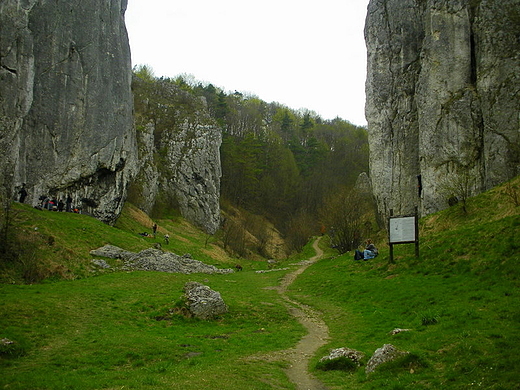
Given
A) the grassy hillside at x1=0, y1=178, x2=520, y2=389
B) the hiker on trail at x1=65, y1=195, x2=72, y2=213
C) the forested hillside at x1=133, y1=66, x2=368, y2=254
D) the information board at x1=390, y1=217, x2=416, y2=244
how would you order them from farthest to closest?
the forested hillside at x1=133, y1=66, x2=368, y2=254 → the hiker on trail at x1=65, y1=195, x2=72, y2=213 → the information board at x1=390, y1=217, x2=416, y2=244 → the grassy hillside at x1=0, y1=178, x2=520, y2=389

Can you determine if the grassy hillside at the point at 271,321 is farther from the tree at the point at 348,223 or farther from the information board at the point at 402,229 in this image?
the tree at the point at 348,223

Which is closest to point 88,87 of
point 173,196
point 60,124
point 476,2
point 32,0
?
point 60,124

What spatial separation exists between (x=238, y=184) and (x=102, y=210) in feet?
145

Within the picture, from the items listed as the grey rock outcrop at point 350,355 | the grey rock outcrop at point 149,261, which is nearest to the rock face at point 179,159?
the grey rock outcrop at point 149,261

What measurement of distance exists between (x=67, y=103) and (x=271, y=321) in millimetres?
37862

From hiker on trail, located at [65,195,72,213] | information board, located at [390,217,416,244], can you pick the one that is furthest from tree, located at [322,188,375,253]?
hiker on trail, located at [65,195,72,213]

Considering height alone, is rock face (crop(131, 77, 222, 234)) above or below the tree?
above

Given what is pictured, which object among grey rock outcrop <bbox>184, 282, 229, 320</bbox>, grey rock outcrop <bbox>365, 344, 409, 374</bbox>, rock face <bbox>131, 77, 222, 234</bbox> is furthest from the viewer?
rock face <bbox>131, 77, 222, 234</bbox>

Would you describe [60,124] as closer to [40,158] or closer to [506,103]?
[40,158]

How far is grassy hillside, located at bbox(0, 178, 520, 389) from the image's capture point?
31.4 ft

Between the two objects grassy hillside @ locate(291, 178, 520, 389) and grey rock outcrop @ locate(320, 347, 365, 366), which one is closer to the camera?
grassy hillside @ locate(291, 178, 520, 389)

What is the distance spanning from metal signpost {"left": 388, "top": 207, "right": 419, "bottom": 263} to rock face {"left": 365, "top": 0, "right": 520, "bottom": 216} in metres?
11.0

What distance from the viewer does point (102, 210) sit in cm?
4841

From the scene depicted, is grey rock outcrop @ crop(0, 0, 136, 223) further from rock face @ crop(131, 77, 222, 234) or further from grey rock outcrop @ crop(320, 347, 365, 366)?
grey rock outcrop @ crop(320, 347, 365, 366)
